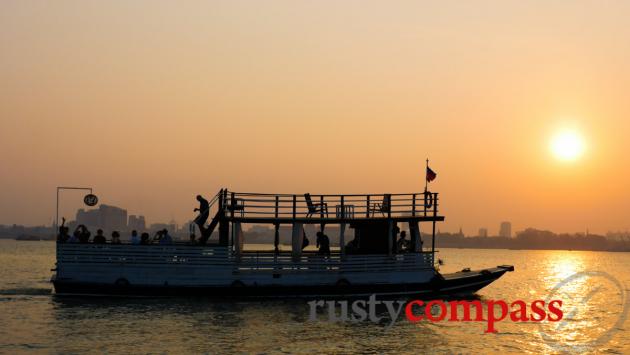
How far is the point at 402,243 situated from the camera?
29.8 m

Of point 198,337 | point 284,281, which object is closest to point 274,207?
point 284,281

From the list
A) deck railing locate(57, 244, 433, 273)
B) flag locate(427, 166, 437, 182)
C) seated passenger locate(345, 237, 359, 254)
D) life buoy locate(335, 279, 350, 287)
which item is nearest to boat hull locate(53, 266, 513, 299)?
life buoy locate(335, 279, 350, 287)

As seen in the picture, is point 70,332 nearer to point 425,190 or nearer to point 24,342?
point 24,342

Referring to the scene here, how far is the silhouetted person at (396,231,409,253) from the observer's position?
97.1ft

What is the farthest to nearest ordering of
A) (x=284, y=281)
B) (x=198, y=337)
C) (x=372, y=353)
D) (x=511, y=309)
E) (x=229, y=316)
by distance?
(x=511, y=309), (x=284, y=281), (x=229, y=316), (x=198, y=337), (x=372, y=353)

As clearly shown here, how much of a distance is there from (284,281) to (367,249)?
11.9 feet

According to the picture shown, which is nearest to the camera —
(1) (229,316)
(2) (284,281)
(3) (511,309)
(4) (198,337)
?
(4) (198,337)

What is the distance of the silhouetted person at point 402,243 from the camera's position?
2959cm

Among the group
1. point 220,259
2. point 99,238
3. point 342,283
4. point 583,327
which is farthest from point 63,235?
point 583,327

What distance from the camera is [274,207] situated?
28812 millimetres

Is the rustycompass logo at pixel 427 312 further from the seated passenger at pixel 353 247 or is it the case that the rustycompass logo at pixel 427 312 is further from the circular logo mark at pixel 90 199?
the circular logo mark at pixel 90 199

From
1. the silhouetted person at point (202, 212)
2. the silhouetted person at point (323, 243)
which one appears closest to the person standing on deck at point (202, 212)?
the silhouetted person at point (202, 212)

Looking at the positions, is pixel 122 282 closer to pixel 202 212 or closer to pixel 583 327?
pixel 202 212

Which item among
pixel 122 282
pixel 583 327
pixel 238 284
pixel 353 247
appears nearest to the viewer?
pixel 122 282
